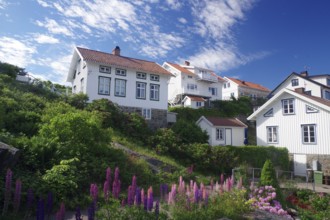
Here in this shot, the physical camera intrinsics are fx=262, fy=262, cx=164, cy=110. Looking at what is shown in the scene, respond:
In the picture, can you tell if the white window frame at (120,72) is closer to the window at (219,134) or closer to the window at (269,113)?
the window at (219,134)

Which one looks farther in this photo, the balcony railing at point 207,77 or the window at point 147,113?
the balcony railing at point 207,77

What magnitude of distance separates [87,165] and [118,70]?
18.7 metres

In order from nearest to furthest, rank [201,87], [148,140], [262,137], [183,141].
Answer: [148,140]
[183,141]
[262,137]
[201,87]

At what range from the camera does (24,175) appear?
7176mm

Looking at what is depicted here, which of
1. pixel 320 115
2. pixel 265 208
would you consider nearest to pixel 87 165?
pixel 265 208

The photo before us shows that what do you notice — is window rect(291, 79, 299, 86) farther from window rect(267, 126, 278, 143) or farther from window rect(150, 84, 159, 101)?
window rect(150, 84, 159, 101)

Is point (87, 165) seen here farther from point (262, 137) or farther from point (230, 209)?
point (262, 137)

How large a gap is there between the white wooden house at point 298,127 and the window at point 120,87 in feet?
45.8

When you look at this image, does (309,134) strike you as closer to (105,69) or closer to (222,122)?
(222,122)

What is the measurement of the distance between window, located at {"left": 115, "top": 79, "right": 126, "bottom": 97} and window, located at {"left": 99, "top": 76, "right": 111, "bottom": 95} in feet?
2.72

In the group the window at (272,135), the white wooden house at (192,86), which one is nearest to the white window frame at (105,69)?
the window at (272,135)

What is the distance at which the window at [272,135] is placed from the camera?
2548cm

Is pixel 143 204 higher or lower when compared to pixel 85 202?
higher

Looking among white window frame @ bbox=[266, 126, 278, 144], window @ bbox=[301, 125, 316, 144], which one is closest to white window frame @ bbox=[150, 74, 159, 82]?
white window frame @ bbox=[266, 126, 278, 144]
